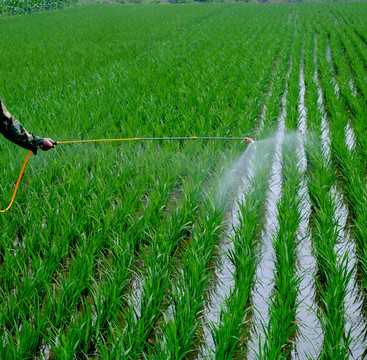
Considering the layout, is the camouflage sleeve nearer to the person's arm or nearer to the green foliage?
the person's arm

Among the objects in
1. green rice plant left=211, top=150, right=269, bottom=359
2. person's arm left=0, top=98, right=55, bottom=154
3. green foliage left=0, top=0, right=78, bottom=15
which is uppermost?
green foliage left=0, top=0, right=78, bottom=15

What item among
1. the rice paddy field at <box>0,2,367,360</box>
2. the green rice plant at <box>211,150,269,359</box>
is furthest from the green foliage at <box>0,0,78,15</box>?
the green rice plant at <box>211,150,269,359</box>

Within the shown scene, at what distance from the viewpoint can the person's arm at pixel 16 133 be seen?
A: 261 centimetres

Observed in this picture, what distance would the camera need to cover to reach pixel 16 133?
269 cm

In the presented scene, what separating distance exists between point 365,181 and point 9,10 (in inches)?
916

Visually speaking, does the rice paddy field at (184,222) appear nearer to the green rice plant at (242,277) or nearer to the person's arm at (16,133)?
the green rice plant at (242,277)

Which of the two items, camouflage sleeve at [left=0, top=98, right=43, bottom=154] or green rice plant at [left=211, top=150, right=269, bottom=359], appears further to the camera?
camouflage sleeve at [left=0, top=98, right=43, bottom=154]

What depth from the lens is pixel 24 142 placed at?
279cm

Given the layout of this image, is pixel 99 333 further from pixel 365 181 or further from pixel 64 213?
pixel 365 181

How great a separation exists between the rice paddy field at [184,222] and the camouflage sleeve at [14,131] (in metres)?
0.50

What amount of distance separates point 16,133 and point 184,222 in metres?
1.23

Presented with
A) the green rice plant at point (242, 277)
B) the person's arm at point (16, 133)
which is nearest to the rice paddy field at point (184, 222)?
the green rice plant at point (242, 277)

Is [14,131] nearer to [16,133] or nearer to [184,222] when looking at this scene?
[16,133]

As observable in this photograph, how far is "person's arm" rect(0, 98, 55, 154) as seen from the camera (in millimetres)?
2605
